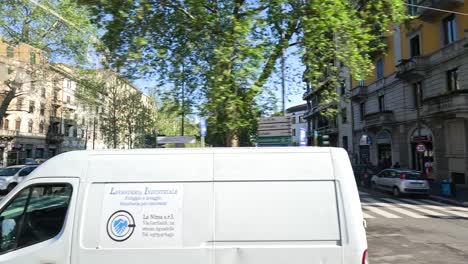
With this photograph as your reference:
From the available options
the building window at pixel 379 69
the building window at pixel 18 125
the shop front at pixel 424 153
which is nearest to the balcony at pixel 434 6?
the shop front at pixel 424 153

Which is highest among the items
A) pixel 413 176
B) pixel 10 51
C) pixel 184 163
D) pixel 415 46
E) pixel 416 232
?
pixel 415 46

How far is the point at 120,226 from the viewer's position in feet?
12.5

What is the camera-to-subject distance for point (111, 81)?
137ft

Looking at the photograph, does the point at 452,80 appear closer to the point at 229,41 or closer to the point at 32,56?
the point at 229,41

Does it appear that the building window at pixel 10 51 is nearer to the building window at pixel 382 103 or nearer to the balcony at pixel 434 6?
Answer: the balcony at pixel 434 6

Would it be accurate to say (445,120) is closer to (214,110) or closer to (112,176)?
(214,110)

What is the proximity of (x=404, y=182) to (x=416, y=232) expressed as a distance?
9104 millimetres

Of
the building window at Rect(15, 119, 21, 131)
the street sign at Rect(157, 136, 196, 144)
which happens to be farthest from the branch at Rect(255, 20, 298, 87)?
the building window at Rect(15, 119, 21, 131)

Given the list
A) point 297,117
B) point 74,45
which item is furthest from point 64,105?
point 297,117

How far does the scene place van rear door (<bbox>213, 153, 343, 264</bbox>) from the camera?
3.69 m

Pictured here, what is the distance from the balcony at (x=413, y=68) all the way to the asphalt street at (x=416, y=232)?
12905mm

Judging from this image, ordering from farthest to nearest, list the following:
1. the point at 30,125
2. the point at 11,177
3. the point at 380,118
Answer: the point at 30,125, the point at 380,118, the point at 11,177

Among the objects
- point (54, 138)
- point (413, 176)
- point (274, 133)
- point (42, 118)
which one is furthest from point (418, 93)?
point (54, 138)

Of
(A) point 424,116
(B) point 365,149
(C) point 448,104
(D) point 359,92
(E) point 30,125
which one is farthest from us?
(E) point 30,125
